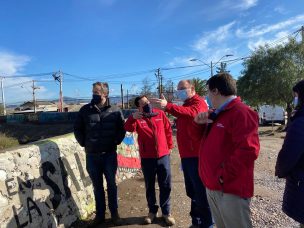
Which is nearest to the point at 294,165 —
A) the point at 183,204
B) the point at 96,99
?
the point at 96,99

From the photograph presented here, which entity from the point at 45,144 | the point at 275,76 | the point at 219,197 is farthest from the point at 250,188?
the point at 275,76

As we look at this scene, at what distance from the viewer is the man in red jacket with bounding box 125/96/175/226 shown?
5605mm

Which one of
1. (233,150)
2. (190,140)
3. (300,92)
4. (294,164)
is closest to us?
(294,164)

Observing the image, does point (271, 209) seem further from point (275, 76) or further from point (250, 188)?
point (275, 76)

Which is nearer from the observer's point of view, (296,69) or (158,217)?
(158,217)

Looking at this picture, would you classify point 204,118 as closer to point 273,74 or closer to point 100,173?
point 100,173

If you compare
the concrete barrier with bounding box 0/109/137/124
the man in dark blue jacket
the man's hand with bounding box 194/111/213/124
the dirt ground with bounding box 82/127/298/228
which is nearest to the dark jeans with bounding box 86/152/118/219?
the dirt ground with bounding box 82/127/298/228

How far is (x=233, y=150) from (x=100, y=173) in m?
2.89

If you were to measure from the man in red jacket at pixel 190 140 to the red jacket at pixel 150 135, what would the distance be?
779 millimetres

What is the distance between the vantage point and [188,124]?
4.73 m

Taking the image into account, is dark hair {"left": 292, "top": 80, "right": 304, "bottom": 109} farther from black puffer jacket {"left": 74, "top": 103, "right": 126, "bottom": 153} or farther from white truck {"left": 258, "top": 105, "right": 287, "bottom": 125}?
white truck {"left": 258, "top": 105, "right": 287, "bottom": 125}

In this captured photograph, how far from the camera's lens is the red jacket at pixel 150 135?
18.5 feet

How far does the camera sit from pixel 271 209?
6.24 metres

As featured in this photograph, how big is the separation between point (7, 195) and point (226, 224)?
104 inches
